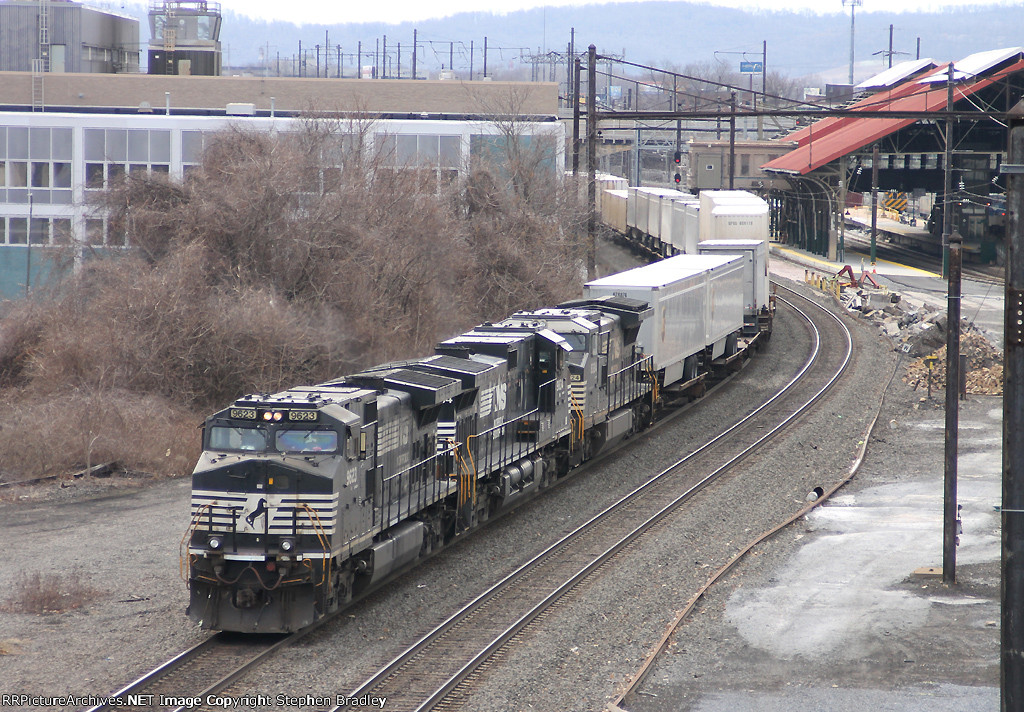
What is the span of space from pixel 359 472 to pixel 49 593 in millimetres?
5004

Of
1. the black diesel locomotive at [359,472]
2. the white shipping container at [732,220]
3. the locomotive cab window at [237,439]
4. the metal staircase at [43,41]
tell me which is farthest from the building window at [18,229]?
the locomotive cab window at [237,439]

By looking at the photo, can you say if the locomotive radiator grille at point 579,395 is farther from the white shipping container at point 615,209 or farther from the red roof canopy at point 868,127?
the white shipping container at point 615,209

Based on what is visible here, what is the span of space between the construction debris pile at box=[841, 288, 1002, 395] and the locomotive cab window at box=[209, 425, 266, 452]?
2443 centimetres

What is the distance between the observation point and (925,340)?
38.5 metres

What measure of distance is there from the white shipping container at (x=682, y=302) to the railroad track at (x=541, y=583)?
108 inches

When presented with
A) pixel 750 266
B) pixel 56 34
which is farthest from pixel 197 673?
pixel 56 34

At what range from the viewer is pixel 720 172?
10731cm

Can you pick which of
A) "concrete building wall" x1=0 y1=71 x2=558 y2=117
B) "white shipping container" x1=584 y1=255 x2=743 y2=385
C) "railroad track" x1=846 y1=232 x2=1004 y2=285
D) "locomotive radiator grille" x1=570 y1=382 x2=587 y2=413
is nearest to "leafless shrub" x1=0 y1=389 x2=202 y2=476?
"locomotive radiator grille" x1=570 y1=382 x2=587 y2=413

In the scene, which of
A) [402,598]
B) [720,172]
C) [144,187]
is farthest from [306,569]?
[720,172]

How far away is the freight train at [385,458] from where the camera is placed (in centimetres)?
1378

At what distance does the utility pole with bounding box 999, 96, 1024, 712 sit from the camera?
9102 millimetres

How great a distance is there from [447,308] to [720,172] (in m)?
74.7

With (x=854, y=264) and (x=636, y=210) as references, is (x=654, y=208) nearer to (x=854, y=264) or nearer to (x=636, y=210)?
(x=636, y=210)

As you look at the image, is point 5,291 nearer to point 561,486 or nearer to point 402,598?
point 561,486
